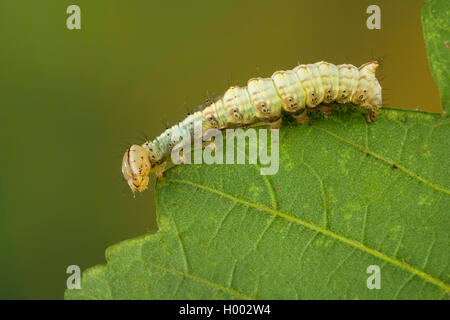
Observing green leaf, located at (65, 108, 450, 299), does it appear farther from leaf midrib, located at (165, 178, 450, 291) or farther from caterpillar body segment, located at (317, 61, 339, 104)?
caterpillar body segment, located at (317, 61, 339, 104)

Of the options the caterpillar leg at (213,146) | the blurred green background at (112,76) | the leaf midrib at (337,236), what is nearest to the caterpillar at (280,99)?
the caterpillar leg at (213,146)

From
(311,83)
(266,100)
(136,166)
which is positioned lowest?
(136,166)

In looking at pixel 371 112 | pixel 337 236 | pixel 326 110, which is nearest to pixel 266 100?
pixel 326 110

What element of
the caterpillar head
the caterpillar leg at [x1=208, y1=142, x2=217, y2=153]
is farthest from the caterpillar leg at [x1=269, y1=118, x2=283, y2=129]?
the caterpillar head

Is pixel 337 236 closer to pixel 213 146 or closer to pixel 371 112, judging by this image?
pixel 371 112

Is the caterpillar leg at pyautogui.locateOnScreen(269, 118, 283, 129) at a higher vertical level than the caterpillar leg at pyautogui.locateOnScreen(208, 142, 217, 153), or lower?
higher

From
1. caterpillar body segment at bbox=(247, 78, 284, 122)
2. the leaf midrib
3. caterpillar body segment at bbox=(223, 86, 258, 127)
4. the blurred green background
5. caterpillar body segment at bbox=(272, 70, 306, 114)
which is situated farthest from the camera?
the blurred green background

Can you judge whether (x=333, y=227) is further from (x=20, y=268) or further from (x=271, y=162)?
(x=20, y=268)
